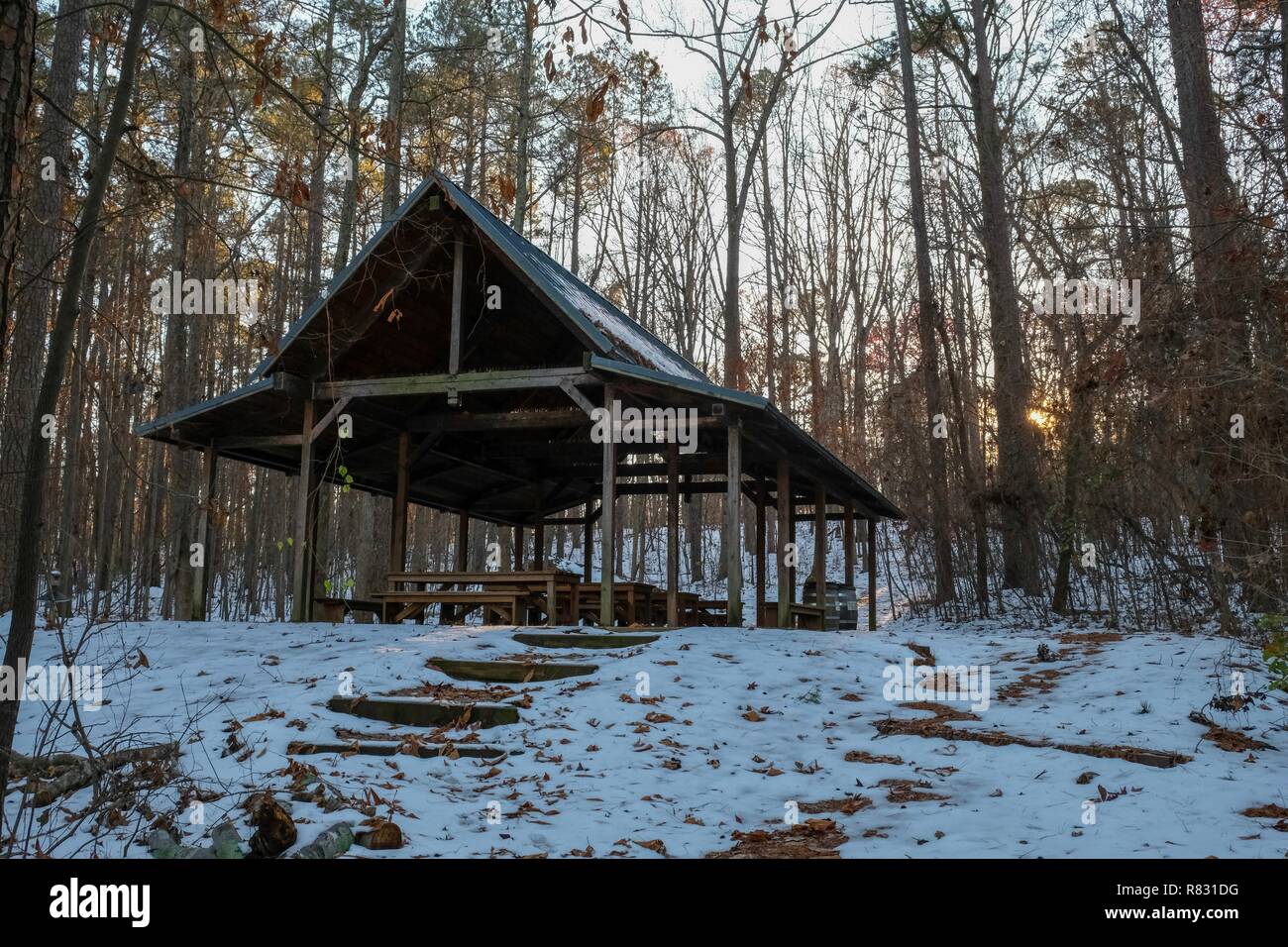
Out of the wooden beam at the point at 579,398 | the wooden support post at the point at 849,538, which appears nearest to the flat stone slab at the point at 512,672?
the wooden beam at the point at 579,398

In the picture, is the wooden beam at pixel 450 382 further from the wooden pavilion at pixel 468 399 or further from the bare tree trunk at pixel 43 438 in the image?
the bare tree trunk at pixel 43 438

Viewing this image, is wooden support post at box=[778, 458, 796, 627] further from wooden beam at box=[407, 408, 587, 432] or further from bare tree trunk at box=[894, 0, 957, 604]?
bare tree trunk at box=[894, 0, 957, 604]

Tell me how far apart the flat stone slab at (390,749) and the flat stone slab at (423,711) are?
71 centimetres

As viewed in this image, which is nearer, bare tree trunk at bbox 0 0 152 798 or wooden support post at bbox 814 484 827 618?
bare tree trunk at bbox 0 0 152 798

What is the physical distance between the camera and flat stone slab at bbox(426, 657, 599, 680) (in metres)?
9.37

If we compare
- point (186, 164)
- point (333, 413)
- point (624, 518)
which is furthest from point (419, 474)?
point (624, 518)

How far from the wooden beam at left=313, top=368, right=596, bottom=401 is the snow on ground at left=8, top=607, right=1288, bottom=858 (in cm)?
316

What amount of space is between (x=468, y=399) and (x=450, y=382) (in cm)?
268

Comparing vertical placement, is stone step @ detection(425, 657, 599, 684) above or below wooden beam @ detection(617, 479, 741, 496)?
below

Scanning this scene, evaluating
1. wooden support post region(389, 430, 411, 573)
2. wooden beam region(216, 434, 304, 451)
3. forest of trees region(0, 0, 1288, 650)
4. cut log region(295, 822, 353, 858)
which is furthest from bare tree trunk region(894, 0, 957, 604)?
cut log region(295, 822, 353, 858)

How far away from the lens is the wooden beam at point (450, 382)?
1205 cm

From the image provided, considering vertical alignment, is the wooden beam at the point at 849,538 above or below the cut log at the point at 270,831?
above
